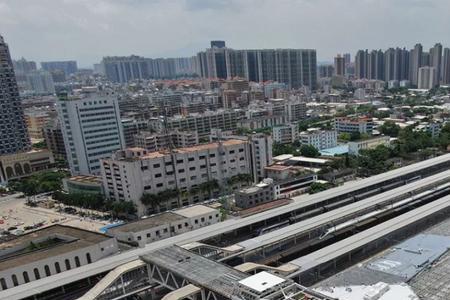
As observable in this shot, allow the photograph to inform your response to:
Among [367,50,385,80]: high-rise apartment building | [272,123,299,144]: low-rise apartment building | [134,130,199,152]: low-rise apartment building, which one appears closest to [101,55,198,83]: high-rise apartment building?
[367,50,385,80]: high-rise apartment building

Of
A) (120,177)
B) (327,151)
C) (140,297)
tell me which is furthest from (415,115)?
(140,297)

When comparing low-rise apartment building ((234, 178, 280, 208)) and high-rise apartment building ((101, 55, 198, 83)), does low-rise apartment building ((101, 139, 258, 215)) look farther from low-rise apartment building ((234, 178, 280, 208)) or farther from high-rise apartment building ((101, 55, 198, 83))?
high-rise apartment building ((101, 55, 198, 83))

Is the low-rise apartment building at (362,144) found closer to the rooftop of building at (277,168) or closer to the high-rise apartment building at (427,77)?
the rooftop of building at (277,168)

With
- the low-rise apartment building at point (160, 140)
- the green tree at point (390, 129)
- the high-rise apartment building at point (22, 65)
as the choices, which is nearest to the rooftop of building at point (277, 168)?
the low-rise apartment building at point (160, 140)

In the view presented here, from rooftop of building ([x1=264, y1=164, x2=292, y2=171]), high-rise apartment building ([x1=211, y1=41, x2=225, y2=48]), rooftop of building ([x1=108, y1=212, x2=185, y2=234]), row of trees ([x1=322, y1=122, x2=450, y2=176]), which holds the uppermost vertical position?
high-rise apartment building ([x1=211, y1=41, x2=225, y2=48])

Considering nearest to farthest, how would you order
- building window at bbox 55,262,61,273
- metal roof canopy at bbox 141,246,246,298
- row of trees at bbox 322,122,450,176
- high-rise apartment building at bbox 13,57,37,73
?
metal roof canopy at bbox 141,246,246,298 < building window at bbox 55,262,61,273 < row of trees at bbox 322,122,450,176 < high-rise apartment building at bbox 13,57,37,73

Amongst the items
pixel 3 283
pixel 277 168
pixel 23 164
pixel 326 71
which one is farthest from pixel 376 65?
pixel 3 283

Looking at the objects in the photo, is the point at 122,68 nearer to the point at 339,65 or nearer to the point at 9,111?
the point at 339,65

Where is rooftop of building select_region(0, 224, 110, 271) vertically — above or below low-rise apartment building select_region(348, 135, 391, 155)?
above
